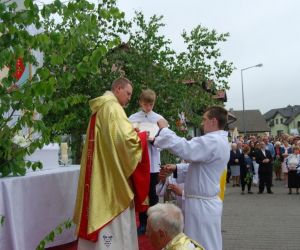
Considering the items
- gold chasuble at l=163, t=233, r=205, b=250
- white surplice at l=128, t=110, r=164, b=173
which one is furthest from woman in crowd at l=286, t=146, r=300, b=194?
gold chasuble at l=163, t=233, r=205, b=250

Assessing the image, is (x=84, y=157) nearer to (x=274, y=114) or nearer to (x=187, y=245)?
(x=187, y=245)

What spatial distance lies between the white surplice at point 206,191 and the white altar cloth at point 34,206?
1570 millimetres

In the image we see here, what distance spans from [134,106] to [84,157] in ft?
21.3

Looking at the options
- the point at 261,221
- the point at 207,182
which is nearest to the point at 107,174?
the point at 207,182

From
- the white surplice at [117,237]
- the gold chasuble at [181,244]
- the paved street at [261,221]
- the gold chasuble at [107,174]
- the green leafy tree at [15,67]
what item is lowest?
the paved street at [261,221]

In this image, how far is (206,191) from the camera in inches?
172

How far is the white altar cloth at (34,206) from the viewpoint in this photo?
172 inches

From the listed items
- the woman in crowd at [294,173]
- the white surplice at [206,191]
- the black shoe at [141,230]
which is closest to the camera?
the white surplice at [206,191]

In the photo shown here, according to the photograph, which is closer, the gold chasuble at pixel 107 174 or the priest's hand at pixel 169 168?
the gold chasuble at pixel 107 174

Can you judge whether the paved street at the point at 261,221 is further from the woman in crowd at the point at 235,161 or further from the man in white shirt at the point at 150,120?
the man in white shirt at the point at 150,120

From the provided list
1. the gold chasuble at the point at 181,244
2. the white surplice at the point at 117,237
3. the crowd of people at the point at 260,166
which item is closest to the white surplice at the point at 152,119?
the white surplice at the point at 117,237

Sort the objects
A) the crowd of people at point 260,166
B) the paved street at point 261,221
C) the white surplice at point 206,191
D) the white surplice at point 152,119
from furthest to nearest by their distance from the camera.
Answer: the crowd of people at point 260,166 < the paved street at point 261,221 < the white surplice at point 152,119 < the white surplice at point 206,191

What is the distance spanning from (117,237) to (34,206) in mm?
1120

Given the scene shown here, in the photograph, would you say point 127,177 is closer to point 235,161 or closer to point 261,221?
point 261,221
